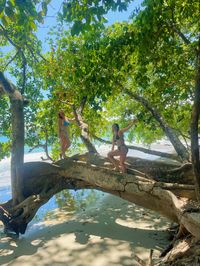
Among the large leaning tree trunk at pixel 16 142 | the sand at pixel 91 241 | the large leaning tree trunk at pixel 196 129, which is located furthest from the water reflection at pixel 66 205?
the large leaning tree trunk at pixel 196 129

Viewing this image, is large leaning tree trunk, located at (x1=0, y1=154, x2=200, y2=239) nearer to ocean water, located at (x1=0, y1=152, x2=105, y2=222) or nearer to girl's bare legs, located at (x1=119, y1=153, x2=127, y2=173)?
girl's bare legs, located at (x1=119, y1=153, x2=127, y2=173)

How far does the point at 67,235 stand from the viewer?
983 cm

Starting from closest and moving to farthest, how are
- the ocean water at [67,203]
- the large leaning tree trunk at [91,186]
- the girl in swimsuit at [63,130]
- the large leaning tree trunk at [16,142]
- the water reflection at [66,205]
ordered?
1. the large leaning tree trunk at [91,186]
2. the large leaning tree trunk at [16,142]
3. the girl in swimsuit at [63,130]
4. the water reflection at [66,205]
5. the ocean water at [67,203]

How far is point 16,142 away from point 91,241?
14.1ft

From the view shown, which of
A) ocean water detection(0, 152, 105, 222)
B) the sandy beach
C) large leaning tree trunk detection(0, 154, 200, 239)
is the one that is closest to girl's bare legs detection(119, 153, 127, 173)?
large leaning tree trunk detection(0, 154, 200, 239)

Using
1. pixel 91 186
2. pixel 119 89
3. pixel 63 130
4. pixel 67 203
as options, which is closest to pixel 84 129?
pixel 63 130

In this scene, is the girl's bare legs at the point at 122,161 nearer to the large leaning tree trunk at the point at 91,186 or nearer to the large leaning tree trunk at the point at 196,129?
the large leaning tree trunk at the point at 91,186

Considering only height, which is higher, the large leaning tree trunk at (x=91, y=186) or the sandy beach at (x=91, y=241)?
the large leaning tree trunk at (x=91, y=186)

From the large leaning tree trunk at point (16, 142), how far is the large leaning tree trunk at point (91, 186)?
0.32m

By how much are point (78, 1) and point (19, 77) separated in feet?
36.9

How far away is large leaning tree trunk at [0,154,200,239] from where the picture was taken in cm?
850

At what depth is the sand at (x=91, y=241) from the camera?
7.99 meters

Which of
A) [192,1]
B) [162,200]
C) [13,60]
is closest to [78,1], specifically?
[192,1]

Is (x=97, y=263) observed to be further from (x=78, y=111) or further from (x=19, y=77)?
(x=19, y=77)
